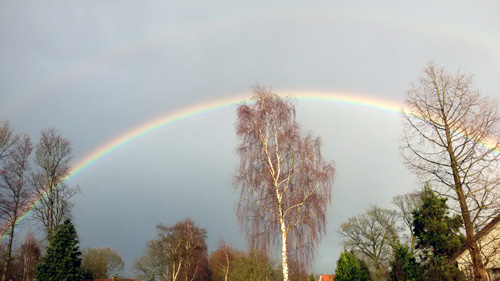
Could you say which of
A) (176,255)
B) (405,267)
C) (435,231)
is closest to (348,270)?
(405,267)

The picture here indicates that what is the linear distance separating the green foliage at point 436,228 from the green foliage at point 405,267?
1355mm

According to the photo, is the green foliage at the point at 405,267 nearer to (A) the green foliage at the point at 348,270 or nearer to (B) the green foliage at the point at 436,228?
(B) the green foliage at the point at 436,228

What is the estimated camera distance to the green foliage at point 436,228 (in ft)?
83.8

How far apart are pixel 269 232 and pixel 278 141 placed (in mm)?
4113

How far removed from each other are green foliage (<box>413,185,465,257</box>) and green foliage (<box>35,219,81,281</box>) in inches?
1069

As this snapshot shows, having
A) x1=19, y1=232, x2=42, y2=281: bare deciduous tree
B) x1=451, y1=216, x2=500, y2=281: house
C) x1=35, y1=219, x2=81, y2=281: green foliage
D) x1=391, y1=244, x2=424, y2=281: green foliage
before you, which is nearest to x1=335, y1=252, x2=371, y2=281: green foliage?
x1=391, y1=244, x2=424, y2=281: green foliage

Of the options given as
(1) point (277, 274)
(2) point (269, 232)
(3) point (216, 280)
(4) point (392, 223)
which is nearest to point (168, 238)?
(1) point (277, 274)

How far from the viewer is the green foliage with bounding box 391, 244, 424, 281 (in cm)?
2616

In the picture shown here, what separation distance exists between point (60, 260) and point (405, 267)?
26.5 meters

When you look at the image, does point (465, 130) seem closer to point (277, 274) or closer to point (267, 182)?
point (267, 182)

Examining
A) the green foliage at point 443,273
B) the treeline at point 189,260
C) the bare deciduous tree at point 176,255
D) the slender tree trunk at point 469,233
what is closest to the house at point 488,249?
the slender tree trunk at point 469,233

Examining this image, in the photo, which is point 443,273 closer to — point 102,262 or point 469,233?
point 469,233

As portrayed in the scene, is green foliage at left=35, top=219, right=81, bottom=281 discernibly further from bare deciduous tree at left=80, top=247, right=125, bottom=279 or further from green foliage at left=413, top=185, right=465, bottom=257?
bare deciduous tree at left=80, top=247, right=125, bottom=279

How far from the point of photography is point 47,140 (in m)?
24.1
